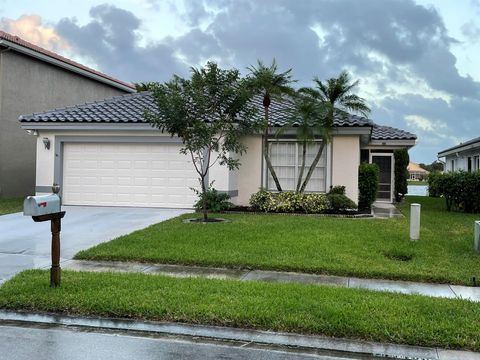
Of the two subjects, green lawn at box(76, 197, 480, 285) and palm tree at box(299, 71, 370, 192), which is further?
palm tree at box(299, 71, 370, 192)

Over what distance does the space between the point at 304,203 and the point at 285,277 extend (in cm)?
807

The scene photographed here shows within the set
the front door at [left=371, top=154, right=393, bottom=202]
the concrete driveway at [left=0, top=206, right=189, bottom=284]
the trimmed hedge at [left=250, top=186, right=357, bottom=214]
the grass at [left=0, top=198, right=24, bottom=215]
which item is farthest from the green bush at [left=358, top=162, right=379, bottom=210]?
the grass at [left=0, top=198, right=24, bottom=215]

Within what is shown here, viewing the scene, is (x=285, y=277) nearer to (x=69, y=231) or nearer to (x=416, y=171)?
(x=69, y=231)

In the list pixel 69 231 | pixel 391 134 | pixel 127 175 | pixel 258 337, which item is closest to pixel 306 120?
pixel 127 175

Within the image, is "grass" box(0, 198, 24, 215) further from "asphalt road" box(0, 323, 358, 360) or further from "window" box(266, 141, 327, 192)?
"asphalt road" box(0, 323, 358, 360)

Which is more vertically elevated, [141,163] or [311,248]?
[141,163]

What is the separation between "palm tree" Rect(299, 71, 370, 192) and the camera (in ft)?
51.9

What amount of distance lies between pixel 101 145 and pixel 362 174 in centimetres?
948

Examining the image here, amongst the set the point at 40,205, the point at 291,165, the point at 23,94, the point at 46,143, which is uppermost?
the point at 23,94

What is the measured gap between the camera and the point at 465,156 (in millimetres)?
29531

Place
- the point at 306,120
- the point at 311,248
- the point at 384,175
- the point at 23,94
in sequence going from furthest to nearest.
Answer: the point at 384,175
the point at 23,94
the point at 306,120
the point at 311,248

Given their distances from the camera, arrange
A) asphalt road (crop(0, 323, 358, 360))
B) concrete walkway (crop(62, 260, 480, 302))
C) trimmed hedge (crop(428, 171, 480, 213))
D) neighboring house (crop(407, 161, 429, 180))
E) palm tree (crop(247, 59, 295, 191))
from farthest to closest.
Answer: neighboring house (crop(407, 161, 429, 180)), trimmed hedge (crop(428, 171, 480, 213)), palm tree (crop(247, 59, 295, 191)), concrete walkway (crop(62, 260, 480, 302)), asphalt road (crop(0, 323, 358, 360))

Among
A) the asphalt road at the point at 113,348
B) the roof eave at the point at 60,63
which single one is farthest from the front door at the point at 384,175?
the asphalt road at the point at 113,348

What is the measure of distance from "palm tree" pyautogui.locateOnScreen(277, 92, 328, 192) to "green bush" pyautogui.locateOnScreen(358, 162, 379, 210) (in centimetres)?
285
